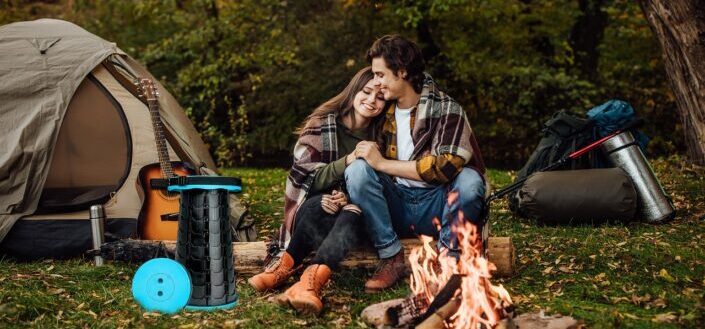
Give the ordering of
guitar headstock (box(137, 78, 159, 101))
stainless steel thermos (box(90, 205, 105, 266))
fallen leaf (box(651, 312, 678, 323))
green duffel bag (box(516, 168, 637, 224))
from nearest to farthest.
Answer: fallen leaf (box(651, 312, 678, 323))
stainless steel thermos (box(90, 205, 105, 266))
green duffel bag (box(516, 168, 637, 224))
guitar headstock (box(137, 78, 159, 101))

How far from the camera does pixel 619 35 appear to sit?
13.3 m

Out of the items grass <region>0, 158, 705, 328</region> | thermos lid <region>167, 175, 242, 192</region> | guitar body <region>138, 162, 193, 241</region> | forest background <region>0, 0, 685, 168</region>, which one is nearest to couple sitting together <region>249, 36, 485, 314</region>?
A: grass <region>0, 158, 705, 328</region>

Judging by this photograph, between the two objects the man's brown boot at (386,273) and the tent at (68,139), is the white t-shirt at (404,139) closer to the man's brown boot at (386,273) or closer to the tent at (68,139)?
the man's brown boot at (386,273)

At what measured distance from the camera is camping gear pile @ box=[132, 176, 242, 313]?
3.65m

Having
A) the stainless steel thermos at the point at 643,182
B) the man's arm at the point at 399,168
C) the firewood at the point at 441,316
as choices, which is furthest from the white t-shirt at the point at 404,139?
the stainless steel thermos at the point at 643,182

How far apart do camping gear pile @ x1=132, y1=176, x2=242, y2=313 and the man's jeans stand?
658mm

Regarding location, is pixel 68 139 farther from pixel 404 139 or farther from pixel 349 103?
pixel 404 139

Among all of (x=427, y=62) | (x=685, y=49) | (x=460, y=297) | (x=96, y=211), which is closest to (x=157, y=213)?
(x=96, y=211)

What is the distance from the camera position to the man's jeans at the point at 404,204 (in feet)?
12.6

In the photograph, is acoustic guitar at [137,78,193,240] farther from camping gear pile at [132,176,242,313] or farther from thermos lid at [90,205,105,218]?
camping gear pile at [132,176,242,313]

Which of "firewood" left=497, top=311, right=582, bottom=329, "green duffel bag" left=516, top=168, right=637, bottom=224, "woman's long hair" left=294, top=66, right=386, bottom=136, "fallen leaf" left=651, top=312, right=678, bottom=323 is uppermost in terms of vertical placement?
"woman's long hair" left=294, top=66, right=386, bottom=136

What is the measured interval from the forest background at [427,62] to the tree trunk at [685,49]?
526 cm

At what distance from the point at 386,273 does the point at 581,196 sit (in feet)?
6.50

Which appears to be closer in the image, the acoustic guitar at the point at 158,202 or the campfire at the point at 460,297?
the campfire at the point at 460,297
